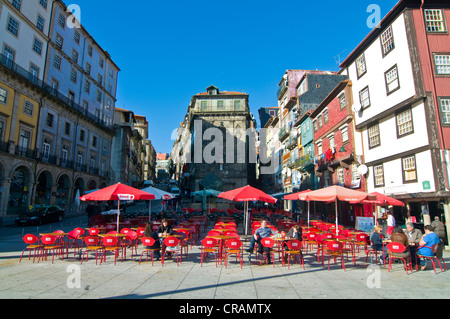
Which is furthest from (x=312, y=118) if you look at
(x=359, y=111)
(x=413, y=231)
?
(x=413, y=231)

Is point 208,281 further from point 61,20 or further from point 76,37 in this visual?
point 76,37

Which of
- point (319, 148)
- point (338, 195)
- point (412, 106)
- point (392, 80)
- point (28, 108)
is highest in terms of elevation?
point (28, 108)

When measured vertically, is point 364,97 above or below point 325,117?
below

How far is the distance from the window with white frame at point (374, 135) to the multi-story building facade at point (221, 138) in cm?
2880

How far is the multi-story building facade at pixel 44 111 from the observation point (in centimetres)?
2505

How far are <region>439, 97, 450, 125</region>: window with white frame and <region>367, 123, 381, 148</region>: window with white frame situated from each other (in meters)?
4.29

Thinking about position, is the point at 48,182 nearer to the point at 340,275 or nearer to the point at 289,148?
the point at 289,148

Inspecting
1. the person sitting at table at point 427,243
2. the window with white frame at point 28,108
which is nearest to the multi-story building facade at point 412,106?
the person sitting at table at point 427,243

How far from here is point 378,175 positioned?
17797 millimetres

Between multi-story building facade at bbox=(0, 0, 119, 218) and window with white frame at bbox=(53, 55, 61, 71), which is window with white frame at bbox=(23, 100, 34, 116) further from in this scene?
window with white frame at bbox=(53, 55, 61, 71)

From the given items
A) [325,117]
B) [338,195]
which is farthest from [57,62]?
[338,195]

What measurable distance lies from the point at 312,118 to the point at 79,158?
1231 inches

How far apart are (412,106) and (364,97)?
4.95 m
